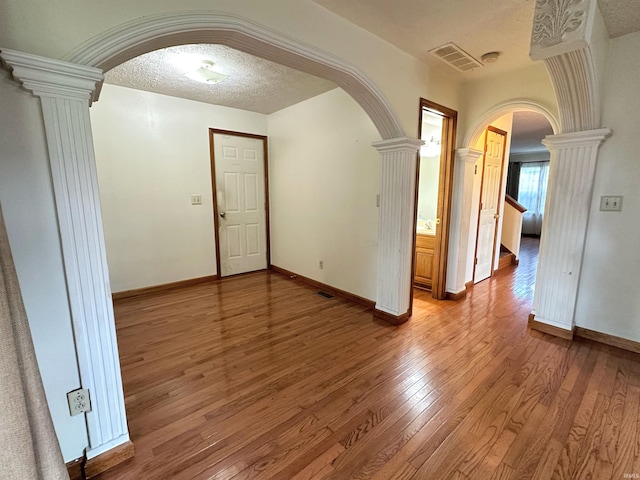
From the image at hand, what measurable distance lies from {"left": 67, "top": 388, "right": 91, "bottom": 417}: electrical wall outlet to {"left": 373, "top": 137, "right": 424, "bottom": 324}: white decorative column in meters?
2.35

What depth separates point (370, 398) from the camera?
1816 mm

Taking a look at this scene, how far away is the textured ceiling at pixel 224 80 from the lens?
249 centimetres

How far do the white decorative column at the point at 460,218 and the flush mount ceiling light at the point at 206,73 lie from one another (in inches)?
104

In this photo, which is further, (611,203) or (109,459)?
(611,203)

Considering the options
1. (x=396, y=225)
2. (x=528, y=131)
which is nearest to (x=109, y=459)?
(x=396, y=225)

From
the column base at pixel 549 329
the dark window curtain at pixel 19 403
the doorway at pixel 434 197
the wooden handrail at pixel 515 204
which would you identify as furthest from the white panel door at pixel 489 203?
the dark window curtain at pixel 19 403

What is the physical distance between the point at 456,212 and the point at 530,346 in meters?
1.54

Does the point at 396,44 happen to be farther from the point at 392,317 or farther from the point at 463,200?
the point at 392,317

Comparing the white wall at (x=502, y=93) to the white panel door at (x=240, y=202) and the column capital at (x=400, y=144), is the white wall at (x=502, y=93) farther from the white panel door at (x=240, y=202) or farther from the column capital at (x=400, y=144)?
the white panel door at (x=240, y=202)

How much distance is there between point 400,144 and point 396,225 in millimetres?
740

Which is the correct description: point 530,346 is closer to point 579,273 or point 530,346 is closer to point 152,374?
point 579,273

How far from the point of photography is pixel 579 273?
2.50 meters

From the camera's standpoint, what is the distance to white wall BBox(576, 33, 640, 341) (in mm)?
2219

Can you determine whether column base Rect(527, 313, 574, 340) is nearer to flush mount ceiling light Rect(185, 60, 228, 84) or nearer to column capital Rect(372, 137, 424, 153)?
column capital Rect(372, 137, 424, 153)
